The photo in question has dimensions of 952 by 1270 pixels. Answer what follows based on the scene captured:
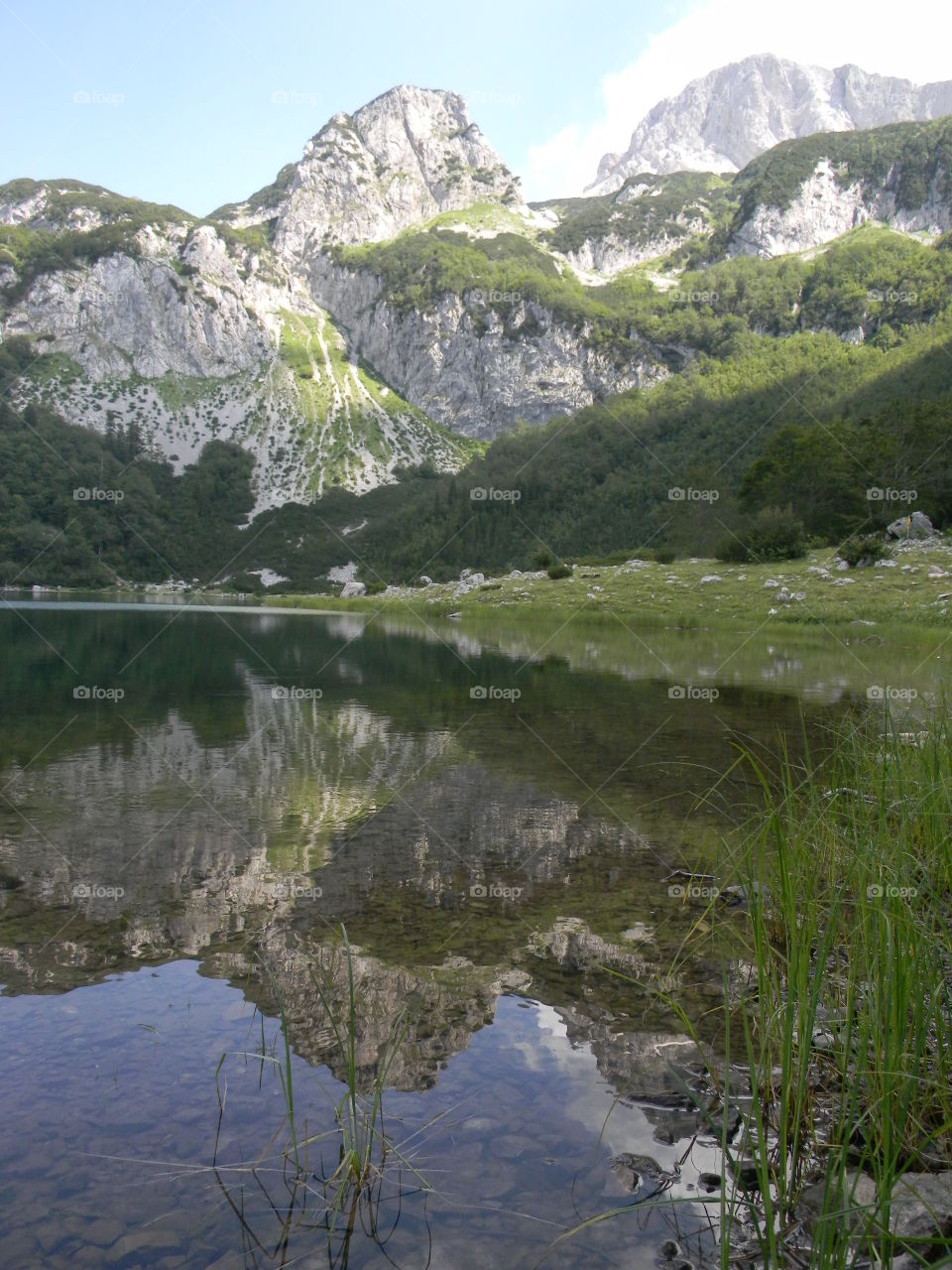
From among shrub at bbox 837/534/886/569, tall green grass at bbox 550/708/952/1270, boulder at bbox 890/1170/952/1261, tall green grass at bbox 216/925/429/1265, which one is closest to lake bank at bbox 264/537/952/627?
shrub at bbox 837/534/886/569

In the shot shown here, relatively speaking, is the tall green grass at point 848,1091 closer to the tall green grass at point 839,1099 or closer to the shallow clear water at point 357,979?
the tall green grass at point 839,1099

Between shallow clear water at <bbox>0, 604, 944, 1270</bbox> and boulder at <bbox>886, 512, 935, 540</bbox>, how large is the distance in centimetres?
3622

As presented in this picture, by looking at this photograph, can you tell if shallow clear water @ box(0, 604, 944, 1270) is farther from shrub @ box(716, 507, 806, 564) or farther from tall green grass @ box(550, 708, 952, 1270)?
shrub @ box(716, 507, 806, 564)

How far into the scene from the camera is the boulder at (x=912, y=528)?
147 feet

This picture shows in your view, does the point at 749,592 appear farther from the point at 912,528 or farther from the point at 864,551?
the point at 912,528

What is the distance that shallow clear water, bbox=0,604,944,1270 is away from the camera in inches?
127

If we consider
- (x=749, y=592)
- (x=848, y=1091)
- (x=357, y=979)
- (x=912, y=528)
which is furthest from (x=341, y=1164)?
(x=912, y=528)

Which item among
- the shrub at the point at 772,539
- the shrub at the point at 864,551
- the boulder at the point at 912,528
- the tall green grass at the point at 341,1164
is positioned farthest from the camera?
the shrub at the point at 772,539

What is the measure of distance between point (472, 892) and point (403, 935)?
1145mm

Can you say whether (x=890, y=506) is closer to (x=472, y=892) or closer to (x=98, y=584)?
(x=472, y=892)

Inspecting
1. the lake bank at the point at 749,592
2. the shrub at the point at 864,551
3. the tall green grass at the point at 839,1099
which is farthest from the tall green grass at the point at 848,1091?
the shrub at the point at 864,551

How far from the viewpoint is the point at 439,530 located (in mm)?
124938

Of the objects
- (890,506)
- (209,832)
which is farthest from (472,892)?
(890,506)

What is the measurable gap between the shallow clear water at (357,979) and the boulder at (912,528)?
119 feet
